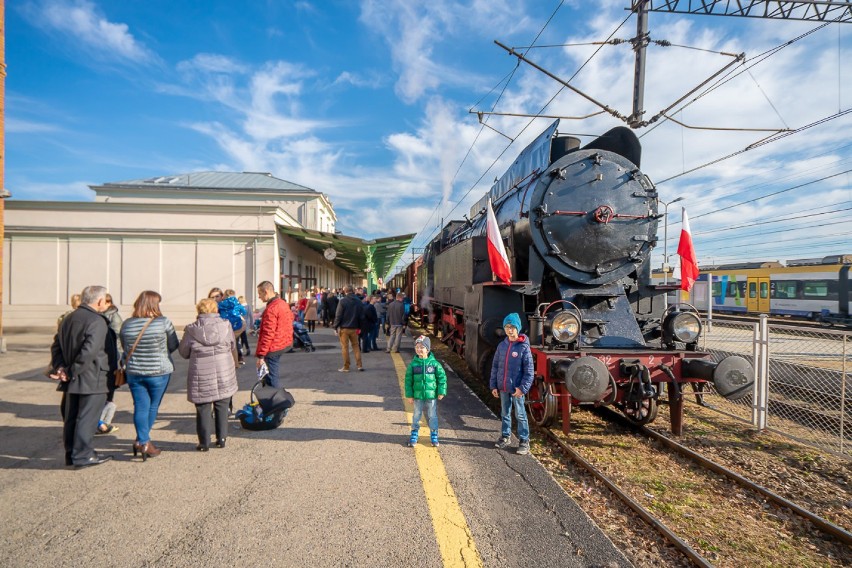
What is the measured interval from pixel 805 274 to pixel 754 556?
24385mm

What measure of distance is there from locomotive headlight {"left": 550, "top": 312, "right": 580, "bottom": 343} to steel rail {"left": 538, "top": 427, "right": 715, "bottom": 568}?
1188mm

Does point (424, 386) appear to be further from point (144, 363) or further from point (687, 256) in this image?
point (687, 256)

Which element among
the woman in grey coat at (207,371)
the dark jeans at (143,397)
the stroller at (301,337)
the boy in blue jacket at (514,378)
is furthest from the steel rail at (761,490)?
the stroller at (301,337)

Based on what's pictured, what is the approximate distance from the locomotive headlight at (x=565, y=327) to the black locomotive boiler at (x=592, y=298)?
11 millimetres

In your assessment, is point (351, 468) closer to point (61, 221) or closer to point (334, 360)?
point (334, 360)

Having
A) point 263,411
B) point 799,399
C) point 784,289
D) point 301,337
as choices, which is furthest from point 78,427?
point 784,289

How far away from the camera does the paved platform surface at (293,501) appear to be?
2.76 metres

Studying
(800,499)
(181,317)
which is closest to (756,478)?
(800,499)

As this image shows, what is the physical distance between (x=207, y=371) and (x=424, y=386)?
2187mm

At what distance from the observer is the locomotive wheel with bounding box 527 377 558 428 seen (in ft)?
15.7

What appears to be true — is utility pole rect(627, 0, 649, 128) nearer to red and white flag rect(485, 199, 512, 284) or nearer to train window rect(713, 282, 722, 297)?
red and white flag rect(485, 199, 512, 284)

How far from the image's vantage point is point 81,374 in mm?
3943

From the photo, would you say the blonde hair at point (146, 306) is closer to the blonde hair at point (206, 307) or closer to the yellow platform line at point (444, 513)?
the blonde hair at point (206, 307)

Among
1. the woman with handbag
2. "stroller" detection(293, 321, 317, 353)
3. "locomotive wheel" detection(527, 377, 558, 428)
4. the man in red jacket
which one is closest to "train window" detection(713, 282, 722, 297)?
"stroller" detection(293, 321, 317, 353)
